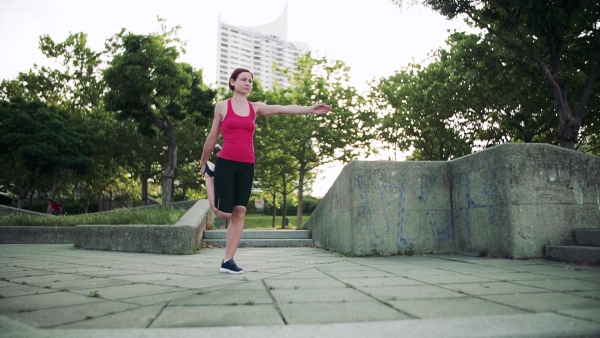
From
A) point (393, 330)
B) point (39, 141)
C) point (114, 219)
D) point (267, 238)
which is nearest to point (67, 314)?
point (393, 330)

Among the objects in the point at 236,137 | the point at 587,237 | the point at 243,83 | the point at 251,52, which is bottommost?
the point at 587,237

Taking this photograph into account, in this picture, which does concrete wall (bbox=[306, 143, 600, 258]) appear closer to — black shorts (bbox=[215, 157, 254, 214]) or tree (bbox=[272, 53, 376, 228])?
black shorts (bbox=[215, 157, 254, 214])

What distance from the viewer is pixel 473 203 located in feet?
18.7

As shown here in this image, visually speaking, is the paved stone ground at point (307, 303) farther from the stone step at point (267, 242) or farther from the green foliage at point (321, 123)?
the green foliage at point (321, 123)

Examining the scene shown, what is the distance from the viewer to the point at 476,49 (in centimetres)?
1395

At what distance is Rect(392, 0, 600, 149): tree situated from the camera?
9133 millimetres

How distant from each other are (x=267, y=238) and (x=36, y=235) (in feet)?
23.6

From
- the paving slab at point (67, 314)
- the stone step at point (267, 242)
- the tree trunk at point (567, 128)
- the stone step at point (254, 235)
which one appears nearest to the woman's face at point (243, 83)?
the paving slab at point (67, 314)

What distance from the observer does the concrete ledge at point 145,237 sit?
705 centimetres

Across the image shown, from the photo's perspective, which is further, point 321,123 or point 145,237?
point 321,123

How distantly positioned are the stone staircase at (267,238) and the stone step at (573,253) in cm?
546

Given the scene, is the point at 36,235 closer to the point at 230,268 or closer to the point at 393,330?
the point at 230,268

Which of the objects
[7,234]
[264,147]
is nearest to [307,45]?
[264,147]

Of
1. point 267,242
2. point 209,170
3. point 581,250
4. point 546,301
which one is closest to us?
point 546,301
